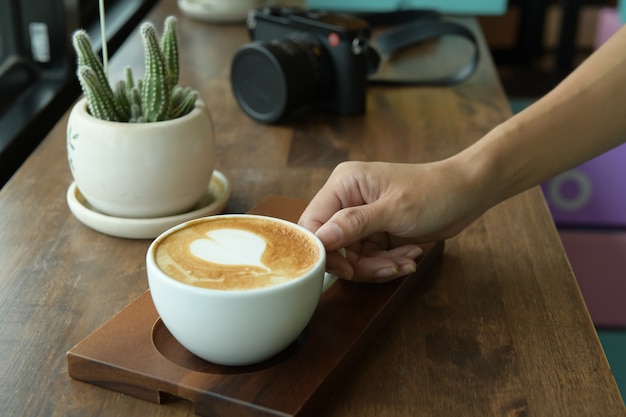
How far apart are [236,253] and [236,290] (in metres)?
0.07

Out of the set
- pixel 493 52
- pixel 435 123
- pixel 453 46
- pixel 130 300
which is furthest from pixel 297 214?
pixel 493 52

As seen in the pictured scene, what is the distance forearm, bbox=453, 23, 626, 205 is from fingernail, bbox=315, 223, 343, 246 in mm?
216

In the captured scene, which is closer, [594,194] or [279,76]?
[279,76]

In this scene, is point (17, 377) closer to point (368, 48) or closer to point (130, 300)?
point (130, 300)

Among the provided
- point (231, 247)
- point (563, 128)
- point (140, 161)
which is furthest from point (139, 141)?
point (563, 128)

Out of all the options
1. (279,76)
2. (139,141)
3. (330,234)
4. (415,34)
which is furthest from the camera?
(415,34)

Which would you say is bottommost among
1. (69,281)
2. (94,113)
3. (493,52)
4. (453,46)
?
(493,52)

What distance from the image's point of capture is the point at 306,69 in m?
1.33

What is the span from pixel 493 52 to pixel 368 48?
4.67 feet

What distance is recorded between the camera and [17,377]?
0.70 metres

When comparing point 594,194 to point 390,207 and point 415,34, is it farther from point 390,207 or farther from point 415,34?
point 390,207

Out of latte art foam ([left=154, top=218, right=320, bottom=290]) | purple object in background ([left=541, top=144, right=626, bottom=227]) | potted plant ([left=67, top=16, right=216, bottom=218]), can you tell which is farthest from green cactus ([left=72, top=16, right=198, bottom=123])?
purple object in background ([left=541, top=144, right=626, bottom=227])

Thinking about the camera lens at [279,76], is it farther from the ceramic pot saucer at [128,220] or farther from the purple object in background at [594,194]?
the purple object in background at [594,194]

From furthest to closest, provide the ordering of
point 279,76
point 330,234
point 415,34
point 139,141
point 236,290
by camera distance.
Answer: point 415,34, point 279,76, point 139,141, point 330,234, point 236,290
